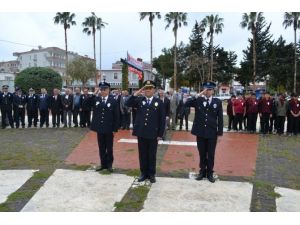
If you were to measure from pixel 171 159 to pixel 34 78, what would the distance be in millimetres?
24034

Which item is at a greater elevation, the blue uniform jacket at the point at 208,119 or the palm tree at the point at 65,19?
the palm tree at the point at 65,19

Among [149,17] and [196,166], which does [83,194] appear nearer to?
[196,166]

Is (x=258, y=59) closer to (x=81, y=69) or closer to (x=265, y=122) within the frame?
(x=81, y=69)

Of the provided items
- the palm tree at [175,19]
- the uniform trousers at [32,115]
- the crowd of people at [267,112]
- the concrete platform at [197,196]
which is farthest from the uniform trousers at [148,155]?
the palm tree at [175,19]

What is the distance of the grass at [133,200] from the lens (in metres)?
5.55

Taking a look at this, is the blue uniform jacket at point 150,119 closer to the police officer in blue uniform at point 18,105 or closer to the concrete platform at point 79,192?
the concrete platform at point 79,192

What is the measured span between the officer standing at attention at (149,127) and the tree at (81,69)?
52150 millimetres

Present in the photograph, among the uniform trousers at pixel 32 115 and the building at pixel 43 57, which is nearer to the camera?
the uniform trousers at pixel 32 115

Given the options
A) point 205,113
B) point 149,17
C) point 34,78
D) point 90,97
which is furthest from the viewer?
point 149,17

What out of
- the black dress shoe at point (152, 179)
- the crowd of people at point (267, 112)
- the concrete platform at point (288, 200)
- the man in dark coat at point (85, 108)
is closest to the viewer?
the concrete platform at point (288, 200)

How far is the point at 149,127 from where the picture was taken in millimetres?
6809

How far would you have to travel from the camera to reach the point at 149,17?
43219 mm

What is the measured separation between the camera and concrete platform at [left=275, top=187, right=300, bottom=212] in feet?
18.5

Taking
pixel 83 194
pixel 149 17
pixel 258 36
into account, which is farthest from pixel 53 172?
pixel 258 36
